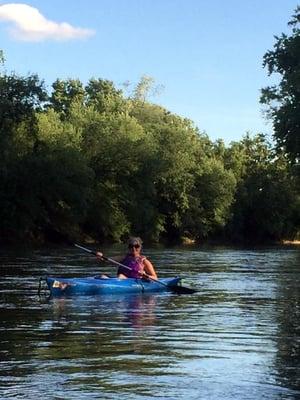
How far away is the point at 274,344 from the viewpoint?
11727mm

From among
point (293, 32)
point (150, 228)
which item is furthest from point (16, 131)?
point (293, 32)

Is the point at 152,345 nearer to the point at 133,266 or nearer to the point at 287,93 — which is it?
the point at 133,266

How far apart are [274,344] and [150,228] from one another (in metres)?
49.8

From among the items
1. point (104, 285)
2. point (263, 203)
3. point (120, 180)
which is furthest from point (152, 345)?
point (263, 203)

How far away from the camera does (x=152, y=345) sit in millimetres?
11453

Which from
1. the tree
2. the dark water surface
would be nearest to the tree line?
the tree

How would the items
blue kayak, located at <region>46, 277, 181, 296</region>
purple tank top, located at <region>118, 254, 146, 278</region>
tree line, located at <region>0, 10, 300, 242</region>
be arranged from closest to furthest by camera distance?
blue kayak, located at <region>46, 277, 181, 296</region>
purple tank top, located at <region>118, 254, 146, 278</region>
tree line, located at <region>0, 10, 300, 242</region>

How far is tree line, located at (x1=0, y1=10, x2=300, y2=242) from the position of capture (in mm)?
49344

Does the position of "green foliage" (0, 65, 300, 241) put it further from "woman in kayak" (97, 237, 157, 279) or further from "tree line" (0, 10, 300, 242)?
"woman in kayak" (97, 237, 157, 279)

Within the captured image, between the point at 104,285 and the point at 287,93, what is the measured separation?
61.3 feet

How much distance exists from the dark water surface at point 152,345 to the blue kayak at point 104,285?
1.06 feet

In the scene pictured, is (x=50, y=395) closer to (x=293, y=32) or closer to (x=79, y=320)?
(x=79, y=320)

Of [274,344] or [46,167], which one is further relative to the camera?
[46,167]

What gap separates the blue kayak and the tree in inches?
611
